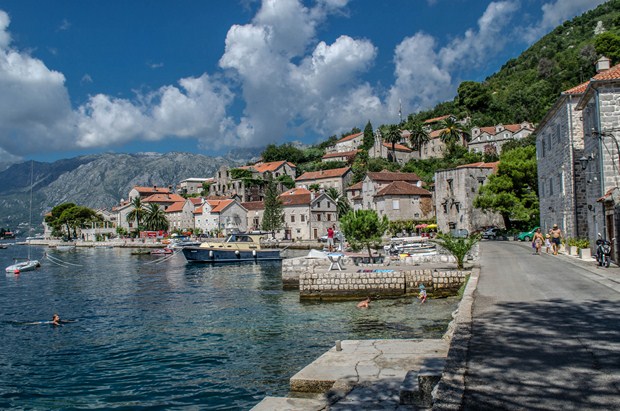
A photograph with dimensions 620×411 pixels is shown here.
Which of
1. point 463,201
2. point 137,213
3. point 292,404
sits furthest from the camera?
point 137,213

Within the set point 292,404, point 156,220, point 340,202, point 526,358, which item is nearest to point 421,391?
point 526,358

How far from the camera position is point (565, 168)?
3262 centimetres

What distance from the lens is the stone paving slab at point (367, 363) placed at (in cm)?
966

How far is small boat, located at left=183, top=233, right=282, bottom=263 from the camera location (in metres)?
56.3

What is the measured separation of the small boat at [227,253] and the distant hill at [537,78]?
242ft

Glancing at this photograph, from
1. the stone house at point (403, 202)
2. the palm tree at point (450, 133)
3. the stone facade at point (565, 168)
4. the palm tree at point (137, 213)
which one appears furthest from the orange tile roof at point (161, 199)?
the stone facade at point (565, 168)

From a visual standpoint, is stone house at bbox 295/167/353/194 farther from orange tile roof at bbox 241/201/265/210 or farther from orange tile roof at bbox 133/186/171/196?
orange tile roof at bbox 133/186/171/196

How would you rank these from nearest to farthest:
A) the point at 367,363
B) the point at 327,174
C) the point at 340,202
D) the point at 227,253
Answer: the point at 367,363
the point at 227,253
the point at 340,202
the point at 327,174

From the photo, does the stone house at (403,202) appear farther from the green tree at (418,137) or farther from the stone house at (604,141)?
the stone house at (604,141)

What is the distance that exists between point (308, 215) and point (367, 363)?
264ft

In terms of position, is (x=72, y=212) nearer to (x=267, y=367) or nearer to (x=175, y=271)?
(x=175, y=271)

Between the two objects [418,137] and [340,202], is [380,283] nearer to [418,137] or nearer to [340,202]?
[340,202]

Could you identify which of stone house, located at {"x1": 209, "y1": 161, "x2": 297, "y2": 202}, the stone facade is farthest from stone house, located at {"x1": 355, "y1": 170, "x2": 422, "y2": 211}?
the stone facade

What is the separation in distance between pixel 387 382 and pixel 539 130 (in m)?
37.5
